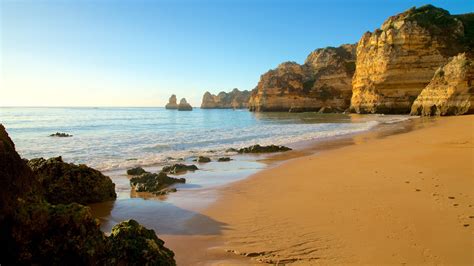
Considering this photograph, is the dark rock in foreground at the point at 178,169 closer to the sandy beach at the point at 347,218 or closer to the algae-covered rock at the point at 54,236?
the sandy beach at the point at 347,218

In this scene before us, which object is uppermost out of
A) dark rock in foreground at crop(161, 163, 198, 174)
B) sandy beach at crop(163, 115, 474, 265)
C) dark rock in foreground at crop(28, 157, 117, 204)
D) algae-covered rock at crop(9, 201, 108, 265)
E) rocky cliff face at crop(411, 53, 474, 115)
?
rocky cliff face at crop(411, 53, 474, 115)

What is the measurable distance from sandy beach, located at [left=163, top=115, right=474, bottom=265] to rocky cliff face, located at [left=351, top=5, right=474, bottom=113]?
4398 cm

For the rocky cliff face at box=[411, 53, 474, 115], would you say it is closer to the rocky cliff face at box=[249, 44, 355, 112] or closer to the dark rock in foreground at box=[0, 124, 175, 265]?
the rocky cliff face at box=[249, 44, 355, 112]

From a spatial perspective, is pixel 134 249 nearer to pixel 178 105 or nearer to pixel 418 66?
pixel 418 66

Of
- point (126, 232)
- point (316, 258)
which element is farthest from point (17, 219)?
point (316, 258)

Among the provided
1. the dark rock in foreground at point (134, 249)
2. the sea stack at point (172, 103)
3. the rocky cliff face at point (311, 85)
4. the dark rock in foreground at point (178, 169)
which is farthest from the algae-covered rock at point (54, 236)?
the sea stack at point (172, 103)

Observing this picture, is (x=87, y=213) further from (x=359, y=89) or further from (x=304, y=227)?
(x=359, y=89)

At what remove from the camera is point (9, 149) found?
2.51 meters

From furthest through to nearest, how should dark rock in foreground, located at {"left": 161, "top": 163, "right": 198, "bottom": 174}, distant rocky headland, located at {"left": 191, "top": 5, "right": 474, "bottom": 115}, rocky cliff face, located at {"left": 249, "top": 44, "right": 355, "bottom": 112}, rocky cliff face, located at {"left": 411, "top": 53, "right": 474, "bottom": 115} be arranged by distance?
rocky cliff face, located at {"left": 249, "top": 44, "right": 355, "bottom": 112} < distant rocky headland, located at {"left": 191, "top": 5, "right": 474, "bottom": 115} < rocky cliff face, located at {"left": 411, "top": 53, "right": 474, "bottom": 115} < dark rock in foreground, located at {"left": 161, "top": 163, "right": 198, "bottom": 174}

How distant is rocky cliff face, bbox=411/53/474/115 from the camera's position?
112 feet

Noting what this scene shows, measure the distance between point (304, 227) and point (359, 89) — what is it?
57433 millimetres

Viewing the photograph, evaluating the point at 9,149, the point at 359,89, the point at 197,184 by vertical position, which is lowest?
the point at 197,184

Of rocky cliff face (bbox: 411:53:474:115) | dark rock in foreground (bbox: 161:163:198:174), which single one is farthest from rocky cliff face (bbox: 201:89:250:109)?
dark rock in foreground (bbox: 161:163:198:174)

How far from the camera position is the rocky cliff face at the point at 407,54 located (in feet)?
158
